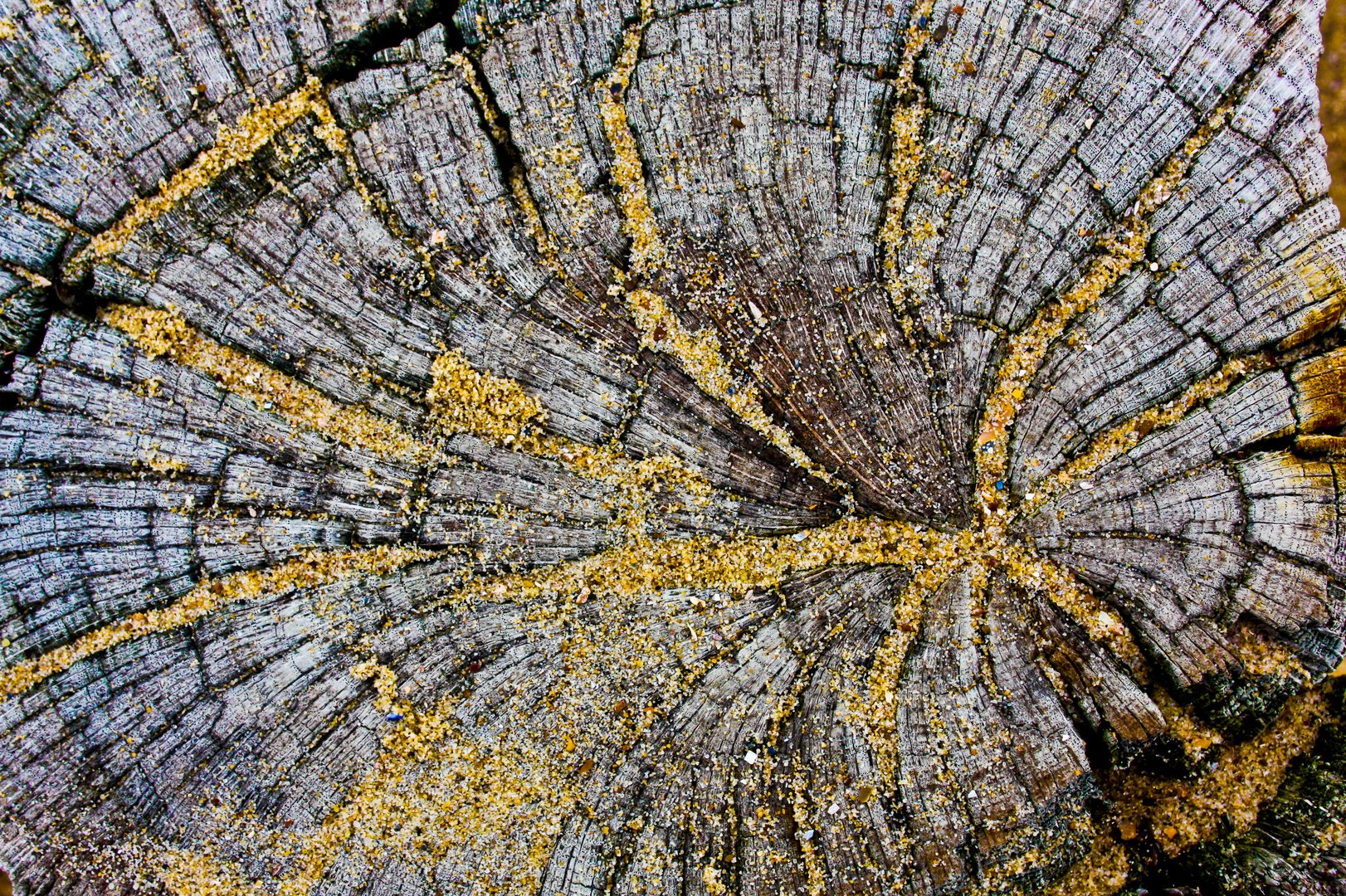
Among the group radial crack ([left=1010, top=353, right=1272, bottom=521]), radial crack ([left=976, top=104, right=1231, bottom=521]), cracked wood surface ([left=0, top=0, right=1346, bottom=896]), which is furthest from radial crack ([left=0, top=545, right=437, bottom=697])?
radial crack ([left=1010, top=353, right=1272, bottom=521])

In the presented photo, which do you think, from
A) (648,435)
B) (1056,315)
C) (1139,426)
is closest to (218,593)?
(648,435)

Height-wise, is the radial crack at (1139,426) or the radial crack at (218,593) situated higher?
the radial crack at (1139,426)

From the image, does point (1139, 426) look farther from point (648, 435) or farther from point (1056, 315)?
point (648, 435)

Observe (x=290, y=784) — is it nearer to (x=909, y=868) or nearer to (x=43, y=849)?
(x=43, y=849)

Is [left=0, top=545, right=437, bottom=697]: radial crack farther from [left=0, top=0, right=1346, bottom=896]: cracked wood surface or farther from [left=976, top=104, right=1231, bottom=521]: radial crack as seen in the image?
[left=976, top=104, right=1231, bottom=521]: radial crack

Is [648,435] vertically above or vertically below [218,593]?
above

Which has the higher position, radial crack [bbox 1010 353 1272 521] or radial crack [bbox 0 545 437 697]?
radial crack [bbox 1010 353 1272 521]

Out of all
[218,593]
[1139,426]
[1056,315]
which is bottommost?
[218,593]

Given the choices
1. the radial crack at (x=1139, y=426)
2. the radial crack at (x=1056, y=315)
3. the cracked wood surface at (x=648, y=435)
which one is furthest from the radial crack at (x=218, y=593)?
the radial crack at (x=1139, y=426)

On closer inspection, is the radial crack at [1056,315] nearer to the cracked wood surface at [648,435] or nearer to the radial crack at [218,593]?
the cracked wood surface at [648,435]
